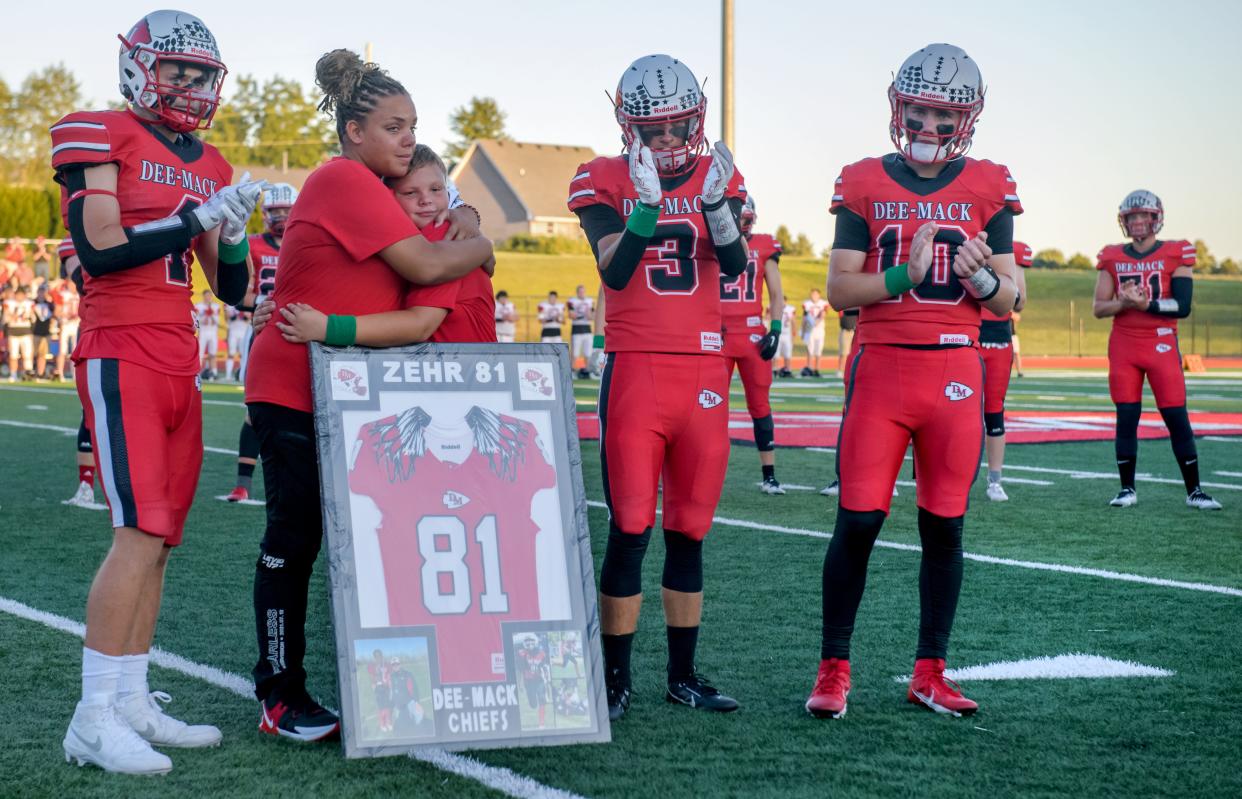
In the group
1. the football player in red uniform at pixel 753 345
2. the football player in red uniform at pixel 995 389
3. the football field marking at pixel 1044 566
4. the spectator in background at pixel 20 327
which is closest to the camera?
the football field marking at pixel 1044 566

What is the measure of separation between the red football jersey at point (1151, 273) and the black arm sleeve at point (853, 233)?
5.11 m

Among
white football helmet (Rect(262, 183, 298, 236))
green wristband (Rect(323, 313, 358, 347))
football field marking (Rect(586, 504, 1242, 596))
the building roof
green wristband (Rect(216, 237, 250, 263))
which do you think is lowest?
football field marking (Rect(586, 504, 1242, 596))

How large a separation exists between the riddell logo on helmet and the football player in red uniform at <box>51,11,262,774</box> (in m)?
2.14

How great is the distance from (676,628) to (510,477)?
86cm

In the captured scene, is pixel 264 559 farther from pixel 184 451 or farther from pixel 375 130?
pixel 375 130

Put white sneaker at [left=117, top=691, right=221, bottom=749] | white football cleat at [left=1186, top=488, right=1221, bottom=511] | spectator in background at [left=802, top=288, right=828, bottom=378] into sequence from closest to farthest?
white sneaker at [left=117, top=691, right=221, bottom=749], white football cleat at [left=1186, top=488, right=1221, bottom=511], spectator in background at [left=802, top=288, right=828, bottom=378]

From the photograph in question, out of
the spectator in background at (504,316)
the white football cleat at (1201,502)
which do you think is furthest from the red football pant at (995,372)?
the spectator in background at (504,316)

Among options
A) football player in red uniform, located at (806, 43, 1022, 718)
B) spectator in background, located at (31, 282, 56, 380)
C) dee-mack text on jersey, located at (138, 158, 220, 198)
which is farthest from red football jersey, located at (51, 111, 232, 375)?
spectator in background, located at (31, 282, 56, 380)

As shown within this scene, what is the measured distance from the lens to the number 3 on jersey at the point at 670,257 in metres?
4.37

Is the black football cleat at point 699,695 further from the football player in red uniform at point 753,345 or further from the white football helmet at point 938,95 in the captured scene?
the football player in red uniform at point 753,345

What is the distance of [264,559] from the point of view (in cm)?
398

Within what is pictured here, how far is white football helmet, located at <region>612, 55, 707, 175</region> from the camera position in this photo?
14.0ft

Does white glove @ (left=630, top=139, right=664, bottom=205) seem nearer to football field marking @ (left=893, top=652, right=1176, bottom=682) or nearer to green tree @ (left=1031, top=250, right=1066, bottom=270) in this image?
football field marking @ (left=893, top=652, right=1176, bottom=682)

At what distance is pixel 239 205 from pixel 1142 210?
678cm
